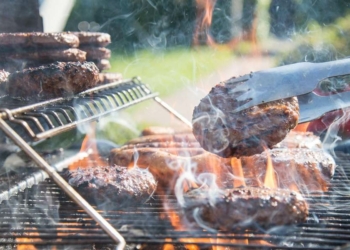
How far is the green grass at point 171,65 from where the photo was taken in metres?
9.95

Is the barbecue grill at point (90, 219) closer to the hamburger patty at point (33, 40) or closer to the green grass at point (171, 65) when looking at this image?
the hamburger patty at point (33, 40)

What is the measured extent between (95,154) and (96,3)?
5.66 metres

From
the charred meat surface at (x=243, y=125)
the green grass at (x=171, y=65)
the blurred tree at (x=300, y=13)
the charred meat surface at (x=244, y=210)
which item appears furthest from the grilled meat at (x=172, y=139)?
the blurred tree at (x=300, y=13)

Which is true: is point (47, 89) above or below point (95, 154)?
above

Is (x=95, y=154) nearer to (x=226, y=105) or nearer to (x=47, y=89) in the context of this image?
(x=47, y=89)

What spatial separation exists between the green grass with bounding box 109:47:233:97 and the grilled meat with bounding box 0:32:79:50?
213 inches

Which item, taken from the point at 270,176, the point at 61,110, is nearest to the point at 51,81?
the point at 61,110

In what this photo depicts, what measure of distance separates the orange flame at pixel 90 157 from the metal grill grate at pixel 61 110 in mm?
649

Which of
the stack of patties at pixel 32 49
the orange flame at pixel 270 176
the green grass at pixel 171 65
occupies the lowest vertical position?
the green grass at pixel 171 65

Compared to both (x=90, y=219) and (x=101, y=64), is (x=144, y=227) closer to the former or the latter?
(x=90, y=219)

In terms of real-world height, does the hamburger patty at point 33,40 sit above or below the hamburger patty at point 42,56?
above

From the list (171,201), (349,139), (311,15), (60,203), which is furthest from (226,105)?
(311,15)

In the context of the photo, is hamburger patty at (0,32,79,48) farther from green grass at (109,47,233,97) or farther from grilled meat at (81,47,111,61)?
green grass at (109,47,233,97)

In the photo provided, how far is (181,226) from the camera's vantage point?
102 inches
